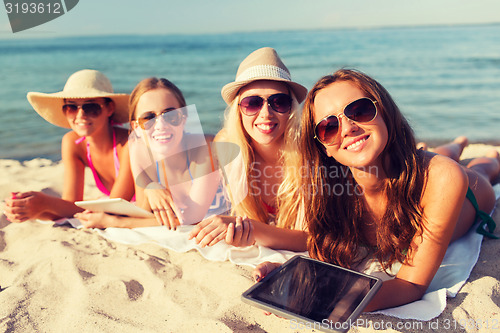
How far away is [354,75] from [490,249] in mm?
1844

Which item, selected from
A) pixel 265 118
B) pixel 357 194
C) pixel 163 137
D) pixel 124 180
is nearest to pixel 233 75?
pixel 124 180

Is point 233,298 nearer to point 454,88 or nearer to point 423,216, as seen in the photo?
point 423,216

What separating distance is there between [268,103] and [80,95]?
1.98 m

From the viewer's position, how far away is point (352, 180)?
8.59 feet

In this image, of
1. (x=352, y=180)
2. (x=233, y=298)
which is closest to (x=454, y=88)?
(x=352, y=180)

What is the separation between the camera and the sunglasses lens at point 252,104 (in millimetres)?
3020

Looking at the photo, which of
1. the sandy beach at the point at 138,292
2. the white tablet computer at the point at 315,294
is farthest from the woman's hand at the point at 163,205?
the white tablet computer at the point at 315,294

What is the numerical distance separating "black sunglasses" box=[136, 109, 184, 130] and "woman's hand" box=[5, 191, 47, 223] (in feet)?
3.81

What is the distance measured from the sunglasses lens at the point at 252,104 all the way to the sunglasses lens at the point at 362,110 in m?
0.97

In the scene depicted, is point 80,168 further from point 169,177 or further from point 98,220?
point 169,177

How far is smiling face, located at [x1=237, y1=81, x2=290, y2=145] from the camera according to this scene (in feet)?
9.94

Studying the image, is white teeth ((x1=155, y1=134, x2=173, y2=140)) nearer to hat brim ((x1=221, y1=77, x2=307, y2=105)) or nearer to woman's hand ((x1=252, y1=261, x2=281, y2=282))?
hat brim ((x1=221, y1=77, x2=307, y2=105))

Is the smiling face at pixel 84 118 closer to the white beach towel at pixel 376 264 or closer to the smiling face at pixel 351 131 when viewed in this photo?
the white beach towel at pixel 376 264

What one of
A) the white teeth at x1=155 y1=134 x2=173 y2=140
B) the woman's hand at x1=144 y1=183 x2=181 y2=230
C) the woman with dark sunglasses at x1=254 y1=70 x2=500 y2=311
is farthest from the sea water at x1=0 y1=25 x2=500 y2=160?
the woman's hand at x1=144 y1=183 x2=181 y2=230
